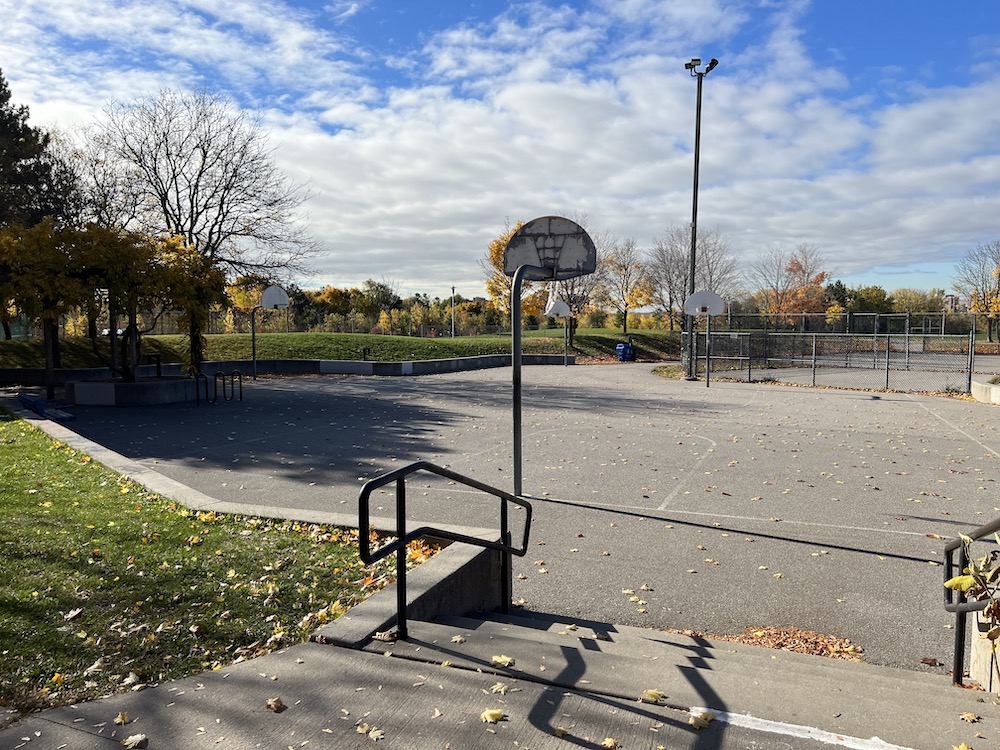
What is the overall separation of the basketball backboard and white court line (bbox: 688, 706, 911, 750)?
21.7ft

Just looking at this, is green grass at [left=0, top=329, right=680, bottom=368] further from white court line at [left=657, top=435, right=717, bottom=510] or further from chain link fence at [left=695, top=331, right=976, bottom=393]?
white court line at [left=657, top=435, right=717, bottom=510]

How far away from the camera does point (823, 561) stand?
21.1 feet

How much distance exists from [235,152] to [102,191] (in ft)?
18.2

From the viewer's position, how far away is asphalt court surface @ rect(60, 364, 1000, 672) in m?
5.56

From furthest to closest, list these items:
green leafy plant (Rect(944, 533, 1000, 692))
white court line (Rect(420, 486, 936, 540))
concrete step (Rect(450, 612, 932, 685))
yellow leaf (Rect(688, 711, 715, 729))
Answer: white court line (Rect(420, 486, 936, 540)), concrete step (Rect(450, 612, 932, 685)), green leafy plant (Rect(944, 533, 1000, 692)), yellow leaf (Rect(688, 711, 715, 729))

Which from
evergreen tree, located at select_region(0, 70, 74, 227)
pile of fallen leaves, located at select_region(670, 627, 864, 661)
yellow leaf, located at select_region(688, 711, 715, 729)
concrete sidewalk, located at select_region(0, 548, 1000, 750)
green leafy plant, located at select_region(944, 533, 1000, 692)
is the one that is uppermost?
evergreen tree, located at select_region(0, 70, 74, 227)

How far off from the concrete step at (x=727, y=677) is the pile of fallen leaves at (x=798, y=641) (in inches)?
10.9

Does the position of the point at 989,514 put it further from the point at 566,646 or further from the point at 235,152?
the point at 235,152

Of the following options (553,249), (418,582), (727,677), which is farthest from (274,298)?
(727,677)

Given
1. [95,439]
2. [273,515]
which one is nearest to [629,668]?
[273,515]

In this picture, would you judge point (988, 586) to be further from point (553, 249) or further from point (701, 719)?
point (553, 249)

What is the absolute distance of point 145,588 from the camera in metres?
4.84

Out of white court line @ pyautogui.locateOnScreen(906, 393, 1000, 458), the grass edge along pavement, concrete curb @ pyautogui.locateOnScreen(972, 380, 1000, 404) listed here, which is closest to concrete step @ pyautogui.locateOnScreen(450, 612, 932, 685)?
the grass edge along pavement

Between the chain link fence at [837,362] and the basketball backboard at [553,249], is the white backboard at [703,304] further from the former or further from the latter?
the basketball backboard at [553,249]
